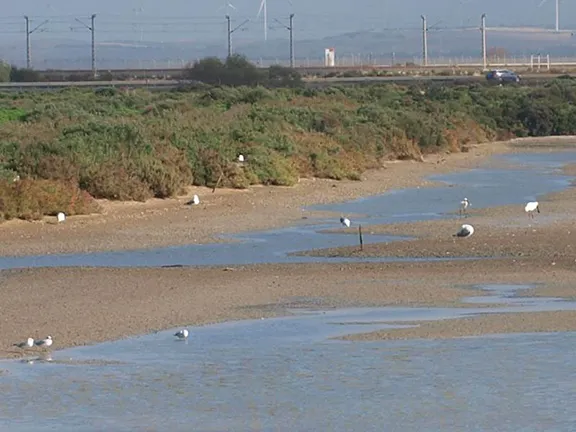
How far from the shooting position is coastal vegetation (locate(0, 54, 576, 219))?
27.2m

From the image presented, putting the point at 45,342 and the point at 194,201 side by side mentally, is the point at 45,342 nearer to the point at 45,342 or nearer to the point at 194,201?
the point at 45,342

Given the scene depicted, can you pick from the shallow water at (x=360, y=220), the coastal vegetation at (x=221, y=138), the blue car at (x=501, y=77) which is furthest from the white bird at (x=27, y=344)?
the blue car at (x=501, y=77)

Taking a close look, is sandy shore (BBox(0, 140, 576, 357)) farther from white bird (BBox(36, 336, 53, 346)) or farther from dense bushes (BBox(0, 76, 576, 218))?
dense bushes (BBox(0, 76, 576, 218))

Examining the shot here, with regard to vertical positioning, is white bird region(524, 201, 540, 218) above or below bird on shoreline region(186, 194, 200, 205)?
below

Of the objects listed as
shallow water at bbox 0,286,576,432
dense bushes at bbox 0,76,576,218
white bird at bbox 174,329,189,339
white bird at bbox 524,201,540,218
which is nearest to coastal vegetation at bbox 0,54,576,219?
dense bushes at bbox 0,76,576,218

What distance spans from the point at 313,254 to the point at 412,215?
6.22 meters

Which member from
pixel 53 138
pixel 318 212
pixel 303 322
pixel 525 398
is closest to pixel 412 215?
pixel 318 212

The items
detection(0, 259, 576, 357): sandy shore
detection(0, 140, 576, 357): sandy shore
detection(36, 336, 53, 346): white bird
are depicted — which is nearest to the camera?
detection(36, 336, 53, 346): white bird

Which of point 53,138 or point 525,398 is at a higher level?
point 53,138

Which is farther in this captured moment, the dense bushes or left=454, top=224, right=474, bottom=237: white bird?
the dense bushes

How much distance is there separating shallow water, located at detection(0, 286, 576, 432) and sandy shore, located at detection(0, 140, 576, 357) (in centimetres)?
87

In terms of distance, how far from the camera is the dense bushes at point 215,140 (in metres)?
27.2

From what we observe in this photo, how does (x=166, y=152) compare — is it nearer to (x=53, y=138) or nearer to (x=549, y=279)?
(x=53, y=138)

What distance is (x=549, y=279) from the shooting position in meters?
17.8
